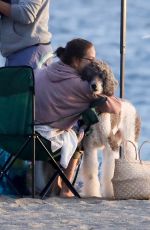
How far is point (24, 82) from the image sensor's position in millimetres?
5199

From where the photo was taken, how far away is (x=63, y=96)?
17.6 ft

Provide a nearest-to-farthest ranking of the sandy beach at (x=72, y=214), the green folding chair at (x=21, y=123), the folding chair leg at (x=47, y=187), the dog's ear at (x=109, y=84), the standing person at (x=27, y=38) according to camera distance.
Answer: the sandy beach at (x=72, y=214) < the green folding chair at (x=21, y=123) < the folding chair leg at (x=47, y=187) < the dog's ear at (x=109, y=84) < the standing person at (x=27, y=38)

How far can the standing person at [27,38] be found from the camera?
224 inches

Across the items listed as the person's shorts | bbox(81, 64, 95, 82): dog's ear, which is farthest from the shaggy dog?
the person's shorts

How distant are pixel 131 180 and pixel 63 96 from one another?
28.1 inches

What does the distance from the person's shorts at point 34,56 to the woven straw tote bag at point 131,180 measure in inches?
34.0

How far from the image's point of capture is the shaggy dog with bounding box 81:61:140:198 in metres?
5.48

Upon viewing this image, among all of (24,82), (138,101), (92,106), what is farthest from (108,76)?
(138,101)

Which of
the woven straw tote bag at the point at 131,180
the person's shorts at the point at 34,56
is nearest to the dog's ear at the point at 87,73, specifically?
the person's shorts at the point at 34,56

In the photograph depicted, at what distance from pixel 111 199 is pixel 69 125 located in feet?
1.87

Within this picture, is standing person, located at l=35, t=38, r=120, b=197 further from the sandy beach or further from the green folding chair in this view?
the sandy beach

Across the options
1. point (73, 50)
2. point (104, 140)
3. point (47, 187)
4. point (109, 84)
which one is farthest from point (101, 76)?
point (47, 187)

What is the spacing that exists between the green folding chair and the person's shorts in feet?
1.53

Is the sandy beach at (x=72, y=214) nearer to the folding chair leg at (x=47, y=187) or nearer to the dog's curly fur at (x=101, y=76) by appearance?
the folding chair leg at (x=47, y=187)
